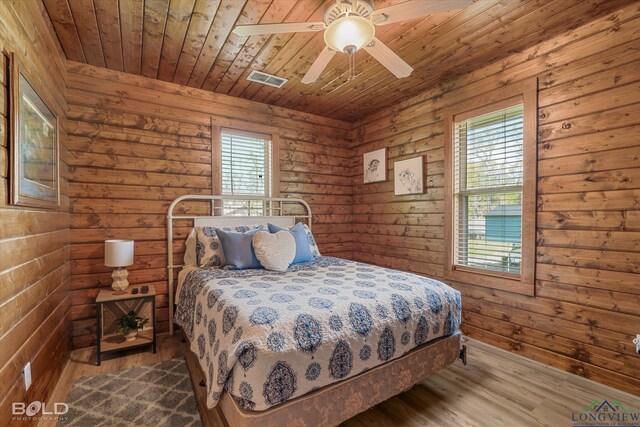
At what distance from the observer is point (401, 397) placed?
201 cm

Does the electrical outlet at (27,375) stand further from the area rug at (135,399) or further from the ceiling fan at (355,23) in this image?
the ceiling fan at (355,23)

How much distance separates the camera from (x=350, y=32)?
5.73 ft

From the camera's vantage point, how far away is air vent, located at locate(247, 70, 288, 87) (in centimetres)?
297

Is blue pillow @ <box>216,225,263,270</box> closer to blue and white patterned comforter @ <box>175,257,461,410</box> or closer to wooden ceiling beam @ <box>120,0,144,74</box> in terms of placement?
blue and white patterned comforter @ <box>175,257,461,410</box>

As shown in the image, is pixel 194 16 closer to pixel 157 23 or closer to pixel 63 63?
pixel 157 23

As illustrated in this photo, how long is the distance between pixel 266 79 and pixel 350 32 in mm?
1554

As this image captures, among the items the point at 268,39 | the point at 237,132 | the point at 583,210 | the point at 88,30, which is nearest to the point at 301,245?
the point at 237,132

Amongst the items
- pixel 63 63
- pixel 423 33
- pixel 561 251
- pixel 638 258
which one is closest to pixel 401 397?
pixel 561 251

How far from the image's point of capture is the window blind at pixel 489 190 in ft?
8.67

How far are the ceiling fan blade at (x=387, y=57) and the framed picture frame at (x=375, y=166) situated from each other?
169cm

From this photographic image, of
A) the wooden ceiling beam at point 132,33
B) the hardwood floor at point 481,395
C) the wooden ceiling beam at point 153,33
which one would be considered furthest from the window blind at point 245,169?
the hardwood floor at point 481,395

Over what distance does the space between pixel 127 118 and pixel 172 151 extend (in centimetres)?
48

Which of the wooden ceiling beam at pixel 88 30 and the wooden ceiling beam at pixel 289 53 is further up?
the wooden ceiling beam at pixel 289 53

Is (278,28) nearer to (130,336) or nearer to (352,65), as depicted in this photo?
(352,65)
